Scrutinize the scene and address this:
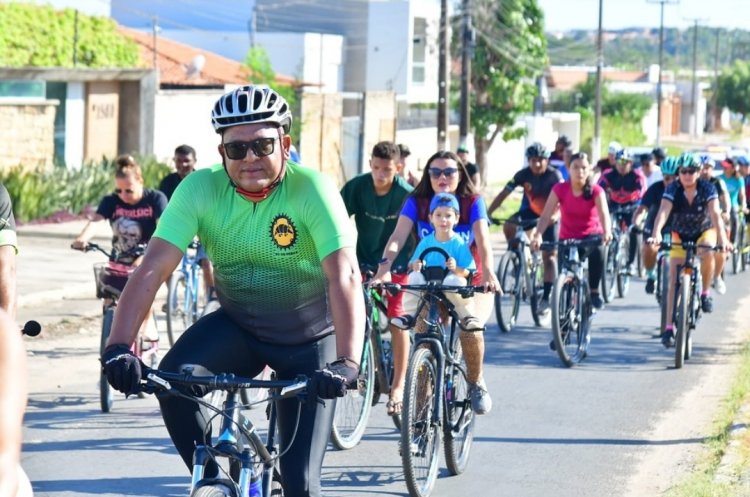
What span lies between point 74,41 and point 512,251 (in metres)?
19.5

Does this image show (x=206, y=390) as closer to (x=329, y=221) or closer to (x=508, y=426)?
(x=329, y=221)

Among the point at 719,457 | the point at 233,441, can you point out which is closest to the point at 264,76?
the point at 719,457

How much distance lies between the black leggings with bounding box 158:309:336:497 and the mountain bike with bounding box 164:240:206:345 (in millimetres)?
6448

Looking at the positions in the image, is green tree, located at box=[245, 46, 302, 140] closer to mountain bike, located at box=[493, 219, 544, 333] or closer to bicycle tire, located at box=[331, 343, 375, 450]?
mountain bike, located at box=[493, 219, 544, 333]

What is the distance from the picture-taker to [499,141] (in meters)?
51.9

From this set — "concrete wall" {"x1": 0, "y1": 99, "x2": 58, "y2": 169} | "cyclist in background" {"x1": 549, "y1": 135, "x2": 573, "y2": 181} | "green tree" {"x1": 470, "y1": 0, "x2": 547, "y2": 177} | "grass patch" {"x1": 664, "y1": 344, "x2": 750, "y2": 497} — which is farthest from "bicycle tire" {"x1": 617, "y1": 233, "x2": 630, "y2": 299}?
"green tree" {"x1": 470, "y1": 0, "x2": 547, "y2": 177}

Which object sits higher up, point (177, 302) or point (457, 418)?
point (177, 302)

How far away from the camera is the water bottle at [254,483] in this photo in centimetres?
466

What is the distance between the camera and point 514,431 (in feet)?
30.7

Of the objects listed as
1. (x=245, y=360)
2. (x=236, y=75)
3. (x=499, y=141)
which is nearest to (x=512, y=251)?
(x=245, y=360)

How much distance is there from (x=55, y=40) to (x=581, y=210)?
20.5m

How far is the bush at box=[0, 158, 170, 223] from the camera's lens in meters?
23.0

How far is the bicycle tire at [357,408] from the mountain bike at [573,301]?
3515 millimetres

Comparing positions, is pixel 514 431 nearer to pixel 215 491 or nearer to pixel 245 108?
pixel 245 108
